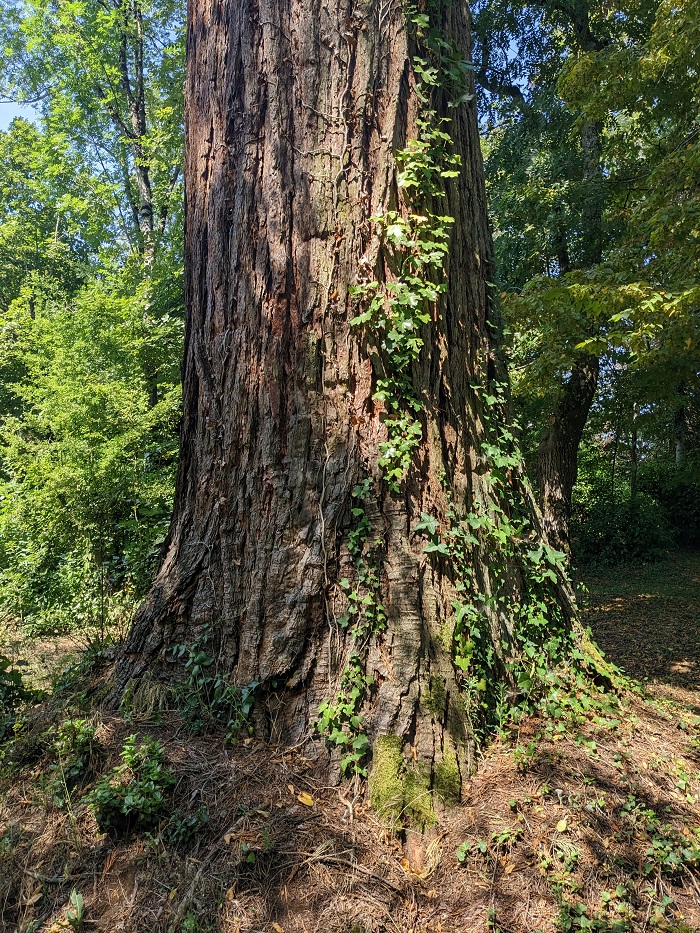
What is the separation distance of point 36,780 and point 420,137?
3.49 meters

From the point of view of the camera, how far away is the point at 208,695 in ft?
9.01

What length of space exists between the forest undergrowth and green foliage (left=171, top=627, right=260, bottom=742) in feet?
0.04

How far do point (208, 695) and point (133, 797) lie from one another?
51 centimetres

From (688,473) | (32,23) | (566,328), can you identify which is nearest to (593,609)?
(566,328)

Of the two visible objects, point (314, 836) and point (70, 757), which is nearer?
point (314, 836)

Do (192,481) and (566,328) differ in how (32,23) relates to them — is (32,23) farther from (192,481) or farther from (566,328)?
(192,481)

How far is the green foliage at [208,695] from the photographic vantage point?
104 inches

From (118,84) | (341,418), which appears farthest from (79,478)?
(118,84)

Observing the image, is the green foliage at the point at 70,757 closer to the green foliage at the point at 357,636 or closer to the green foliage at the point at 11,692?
the green foliage at the point at 11,692

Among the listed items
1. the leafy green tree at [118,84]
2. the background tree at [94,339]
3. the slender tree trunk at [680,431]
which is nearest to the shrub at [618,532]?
the slender tree trunk at [680,431]

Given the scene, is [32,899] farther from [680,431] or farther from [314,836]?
[680,431]

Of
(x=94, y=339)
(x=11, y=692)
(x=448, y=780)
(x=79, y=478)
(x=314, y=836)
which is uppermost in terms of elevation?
(x=94, y=339)

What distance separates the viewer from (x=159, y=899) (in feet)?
7.03

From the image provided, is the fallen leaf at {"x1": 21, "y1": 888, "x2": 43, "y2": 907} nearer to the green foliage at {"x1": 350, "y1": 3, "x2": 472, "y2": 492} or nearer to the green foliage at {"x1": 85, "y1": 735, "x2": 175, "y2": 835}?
the green foliage at {"x1": 85, "y1": 735, "x2": 175, "y2": 835}
